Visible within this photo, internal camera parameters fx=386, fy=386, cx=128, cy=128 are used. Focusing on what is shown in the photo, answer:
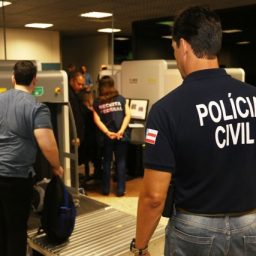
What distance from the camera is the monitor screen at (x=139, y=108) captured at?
5.50 m

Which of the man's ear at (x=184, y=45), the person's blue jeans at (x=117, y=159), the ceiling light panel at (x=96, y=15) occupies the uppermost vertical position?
the ceiling light panel at (x=96, y=15)

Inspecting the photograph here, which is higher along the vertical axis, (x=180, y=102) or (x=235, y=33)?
(x=235, y=33)

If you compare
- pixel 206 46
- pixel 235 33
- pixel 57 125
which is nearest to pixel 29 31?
pixel 235 33

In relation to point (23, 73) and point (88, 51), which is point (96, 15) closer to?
point (23, 73)

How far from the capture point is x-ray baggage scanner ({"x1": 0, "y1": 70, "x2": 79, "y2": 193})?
10.6 ft

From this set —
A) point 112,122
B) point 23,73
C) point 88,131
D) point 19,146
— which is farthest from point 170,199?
point 88,131

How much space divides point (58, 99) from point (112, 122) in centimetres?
143

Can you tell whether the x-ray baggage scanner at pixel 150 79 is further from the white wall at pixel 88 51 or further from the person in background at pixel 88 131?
the white wall at pixel 88 51

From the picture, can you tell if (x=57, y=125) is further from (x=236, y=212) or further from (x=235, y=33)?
(x=235, y=33)

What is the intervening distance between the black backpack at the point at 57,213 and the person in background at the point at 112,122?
6.87ft

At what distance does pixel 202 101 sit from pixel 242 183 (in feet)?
1.09

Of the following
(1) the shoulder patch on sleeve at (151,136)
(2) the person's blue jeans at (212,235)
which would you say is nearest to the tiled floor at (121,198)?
(2) the person's blue jeans at (212,235)

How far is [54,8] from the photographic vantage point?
6.17 m

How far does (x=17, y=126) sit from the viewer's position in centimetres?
239
